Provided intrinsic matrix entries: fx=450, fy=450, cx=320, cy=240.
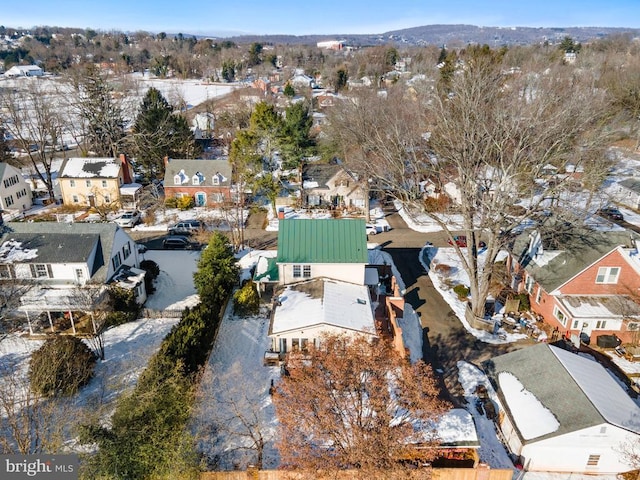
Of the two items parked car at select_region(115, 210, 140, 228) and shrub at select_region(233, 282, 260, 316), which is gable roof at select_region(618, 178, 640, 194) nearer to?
shrub at select_region(233, 282, 260, 316)

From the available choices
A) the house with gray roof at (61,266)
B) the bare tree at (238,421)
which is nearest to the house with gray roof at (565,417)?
the bare tree at (238,421)

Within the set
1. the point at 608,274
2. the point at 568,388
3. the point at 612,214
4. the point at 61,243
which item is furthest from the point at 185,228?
the point at 612,214

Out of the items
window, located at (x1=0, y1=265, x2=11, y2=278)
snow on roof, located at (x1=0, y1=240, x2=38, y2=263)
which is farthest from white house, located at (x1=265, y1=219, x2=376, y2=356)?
window, located at (x1=0, y1=265, x2=11, y2=278)

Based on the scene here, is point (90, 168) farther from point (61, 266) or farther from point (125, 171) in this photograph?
point (61, 266)

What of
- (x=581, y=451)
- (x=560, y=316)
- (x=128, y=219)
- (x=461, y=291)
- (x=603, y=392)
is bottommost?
(x=581, y=451)

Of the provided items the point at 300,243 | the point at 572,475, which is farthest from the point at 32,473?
the point at 572,475

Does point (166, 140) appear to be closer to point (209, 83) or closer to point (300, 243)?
point (300, 243)
